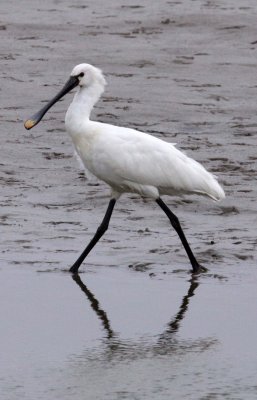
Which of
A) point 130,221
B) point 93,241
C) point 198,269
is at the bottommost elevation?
point 130,221

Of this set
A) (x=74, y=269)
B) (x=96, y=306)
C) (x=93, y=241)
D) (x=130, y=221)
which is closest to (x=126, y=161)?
(x=93, y=241)

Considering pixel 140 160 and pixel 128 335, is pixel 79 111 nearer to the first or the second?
pixel 140 160

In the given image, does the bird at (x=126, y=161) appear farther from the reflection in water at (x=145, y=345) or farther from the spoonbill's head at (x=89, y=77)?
the reflection in water at (x=145, y=345)

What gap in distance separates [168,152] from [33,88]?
17.7 ft

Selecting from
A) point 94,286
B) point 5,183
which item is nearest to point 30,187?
point 5,183

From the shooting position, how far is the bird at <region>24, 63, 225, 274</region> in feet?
35.3

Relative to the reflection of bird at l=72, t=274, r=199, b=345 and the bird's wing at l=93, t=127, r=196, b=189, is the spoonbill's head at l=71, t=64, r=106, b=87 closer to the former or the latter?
the bird's wing at l=93, t=127, r=196, b=189

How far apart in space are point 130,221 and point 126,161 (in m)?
1.35

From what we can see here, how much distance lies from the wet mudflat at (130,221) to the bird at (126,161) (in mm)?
442

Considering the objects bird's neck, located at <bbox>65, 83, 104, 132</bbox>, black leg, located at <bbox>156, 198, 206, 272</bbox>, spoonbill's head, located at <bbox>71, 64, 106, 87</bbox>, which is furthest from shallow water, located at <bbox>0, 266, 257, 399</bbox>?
spoonbill's head, located at <bbox>71, 64, 106, 87</bbox>

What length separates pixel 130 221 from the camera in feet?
39.6

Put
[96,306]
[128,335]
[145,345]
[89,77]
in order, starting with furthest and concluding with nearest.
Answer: [89,77] → [96,306] → [128,335] → [145,345]

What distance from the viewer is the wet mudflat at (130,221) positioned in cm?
839

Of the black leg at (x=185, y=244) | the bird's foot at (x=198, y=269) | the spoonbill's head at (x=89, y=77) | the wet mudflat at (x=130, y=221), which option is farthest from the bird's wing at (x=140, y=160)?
the bird's foot at (x=198, y=269)
